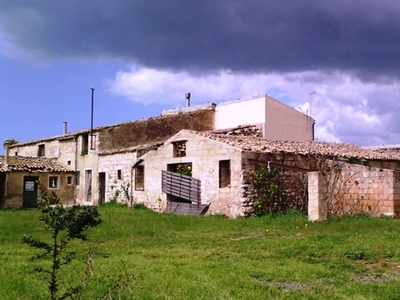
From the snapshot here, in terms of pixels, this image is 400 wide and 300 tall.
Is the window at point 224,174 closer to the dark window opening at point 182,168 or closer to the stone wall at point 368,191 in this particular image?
the dark window opening at point 182,168

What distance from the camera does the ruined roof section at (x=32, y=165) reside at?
2809 cm

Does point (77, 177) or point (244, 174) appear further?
point (77, 177)

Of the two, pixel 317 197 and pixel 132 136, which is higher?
pixel 132 136

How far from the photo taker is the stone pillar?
15984 millimetres

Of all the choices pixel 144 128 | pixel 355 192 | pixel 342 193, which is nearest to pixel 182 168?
pixel 144 128

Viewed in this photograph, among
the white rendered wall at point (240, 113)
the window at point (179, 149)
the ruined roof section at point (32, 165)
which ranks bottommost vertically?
the ruined roof section at point (32, 165)

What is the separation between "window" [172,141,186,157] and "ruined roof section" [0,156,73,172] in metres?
10.5

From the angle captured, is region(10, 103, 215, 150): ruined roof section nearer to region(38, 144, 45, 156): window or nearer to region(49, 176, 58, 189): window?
region(49, 176, 58, 189): window

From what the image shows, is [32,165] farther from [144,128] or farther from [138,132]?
[144,128]

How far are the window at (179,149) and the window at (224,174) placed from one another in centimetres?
268

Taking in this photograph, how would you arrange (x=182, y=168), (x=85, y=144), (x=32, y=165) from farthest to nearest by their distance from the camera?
(x=85, y=144) < (x=32, y=165) < (x=182, y=168)

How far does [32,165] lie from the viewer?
29188mm

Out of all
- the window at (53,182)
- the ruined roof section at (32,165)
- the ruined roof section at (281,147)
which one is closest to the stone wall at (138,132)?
the ruined roof section at (32,165)

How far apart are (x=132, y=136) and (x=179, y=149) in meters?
6.40
